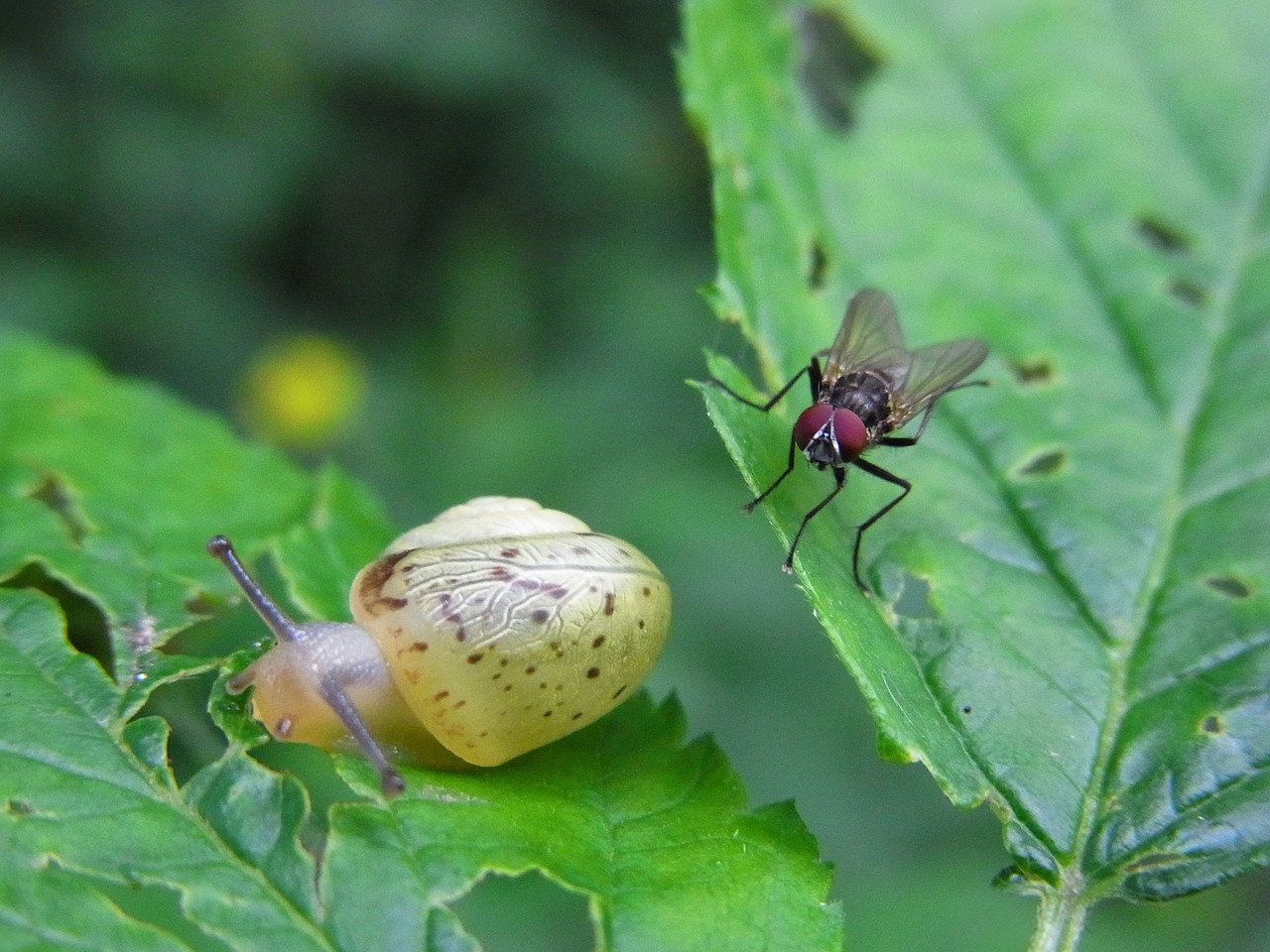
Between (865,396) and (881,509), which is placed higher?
(865,396)

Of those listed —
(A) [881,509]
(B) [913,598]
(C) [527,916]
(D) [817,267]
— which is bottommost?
(C) [527,916]

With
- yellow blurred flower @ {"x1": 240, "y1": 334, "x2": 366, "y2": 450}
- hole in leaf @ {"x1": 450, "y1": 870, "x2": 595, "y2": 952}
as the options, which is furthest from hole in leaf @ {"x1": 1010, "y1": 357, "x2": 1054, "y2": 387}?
yellow blurred flower @ {"x1": 240, "y1": 334, "x2": 366, "y2": 450}

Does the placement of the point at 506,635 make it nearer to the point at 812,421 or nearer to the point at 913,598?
the point at 812,421

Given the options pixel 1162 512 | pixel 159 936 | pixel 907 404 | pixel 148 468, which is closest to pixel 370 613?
pixel 159 936

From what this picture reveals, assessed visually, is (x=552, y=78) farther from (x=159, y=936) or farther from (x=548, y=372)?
(x=159, y=936)

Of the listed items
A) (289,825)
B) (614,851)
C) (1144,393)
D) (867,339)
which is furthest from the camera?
(1144,393)

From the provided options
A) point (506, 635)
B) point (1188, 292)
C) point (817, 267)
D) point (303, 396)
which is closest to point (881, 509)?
point (817, 267)

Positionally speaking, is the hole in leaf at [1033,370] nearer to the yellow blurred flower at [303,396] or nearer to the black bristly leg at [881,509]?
the black bristly leg at [881,509]
